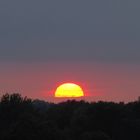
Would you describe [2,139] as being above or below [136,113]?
below

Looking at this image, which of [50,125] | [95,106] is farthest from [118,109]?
[50,125]

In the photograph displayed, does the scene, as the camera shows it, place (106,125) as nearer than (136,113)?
Yes

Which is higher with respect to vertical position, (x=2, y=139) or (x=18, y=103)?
(x=18, y=103)

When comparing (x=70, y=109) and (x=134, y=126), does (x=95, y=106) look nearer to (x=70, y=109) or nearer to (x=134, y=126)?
(x=134, y=126)

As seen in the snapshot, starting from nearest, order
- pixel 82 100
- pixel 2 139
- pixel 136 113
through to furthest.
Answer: pixel 2 139, pixel 136 113, pixel 82 100

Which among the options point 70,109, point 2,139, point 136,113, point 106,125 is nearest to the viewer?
point 2,139

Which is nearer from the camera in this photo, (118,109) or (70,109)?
(118,109)

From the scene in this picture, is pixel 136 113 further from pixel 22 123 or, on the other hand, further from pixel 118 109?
pixel 22 123

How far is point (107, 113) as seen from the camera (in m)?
86.8

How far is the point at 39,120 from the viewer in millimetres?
63625

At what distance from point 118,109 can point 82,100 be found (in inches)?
1145

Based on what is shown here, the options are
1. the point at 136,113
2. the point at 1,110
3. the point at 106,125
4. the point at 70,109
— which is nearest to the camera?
the point at 1,110

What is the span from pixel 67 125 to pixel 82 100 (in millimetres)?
29734

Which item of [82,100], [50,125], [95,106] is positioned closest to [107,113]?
[95,106]
